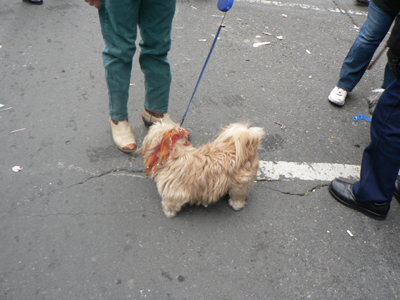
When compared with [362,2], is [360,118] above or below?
below

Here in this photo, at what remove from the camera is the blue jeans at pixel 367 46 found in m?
2.67

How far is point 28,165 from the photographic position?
Result: 2256 mm

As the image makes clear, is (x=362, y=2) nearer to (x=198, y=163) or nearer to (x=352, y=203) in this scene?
(x=352, y=203)

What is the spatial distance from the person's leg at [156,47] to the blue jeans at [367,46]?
2053 mm

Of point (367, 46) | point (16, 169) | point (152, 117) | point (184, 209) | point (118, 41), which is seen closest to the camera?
point (118, 41)

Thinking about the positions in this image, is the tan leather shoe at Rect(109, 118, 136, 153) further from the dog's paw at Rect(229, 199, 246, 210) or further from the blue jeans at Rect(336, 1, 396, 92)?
the blue jeans at Rect(336, 1, 396, 92)

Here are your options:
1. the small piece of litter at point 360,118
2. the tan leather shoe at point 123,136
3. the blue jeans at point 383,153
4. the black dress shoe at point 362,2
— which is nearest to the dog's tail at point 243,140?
the blue jeans at point 383,153

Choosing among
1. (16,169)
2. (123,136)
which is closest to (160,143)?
(123,136)

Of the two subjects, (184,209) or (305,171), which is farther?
(305,171)

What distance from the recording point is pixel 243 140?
181 cm

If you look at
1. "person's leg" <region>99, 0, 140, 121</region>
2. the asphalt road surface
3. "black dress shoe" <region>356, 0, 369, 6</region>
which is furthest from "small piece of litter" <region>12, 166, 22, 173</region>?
"black dress shoe" <region>356, 0, 369, 6</region>

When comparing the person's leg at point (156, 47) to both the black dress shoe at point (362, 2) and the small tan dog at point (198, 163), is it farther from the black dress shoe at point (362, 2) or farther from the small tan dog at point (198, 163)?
the black dress shoe at point (362, 2)

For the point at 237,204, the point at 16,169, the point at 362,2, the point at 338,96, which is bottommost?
the point at 16,169

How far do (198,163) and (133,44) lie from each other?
1044 millimetres
